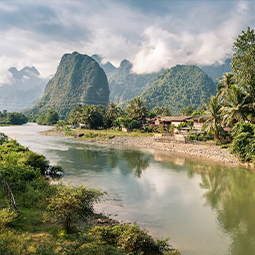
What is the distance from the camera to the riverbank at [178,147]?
3111cm

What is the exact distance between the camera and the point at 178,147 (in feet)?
131

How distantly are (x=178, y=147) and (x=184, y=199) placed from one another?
24053mm

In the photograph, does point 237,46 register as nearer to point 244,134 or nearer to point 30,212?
point 244,134

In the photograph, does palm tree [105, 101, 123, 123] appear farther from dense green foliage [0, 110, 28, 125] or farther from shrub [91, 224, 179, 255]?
dense green foliage [0, 110, 28, 125]

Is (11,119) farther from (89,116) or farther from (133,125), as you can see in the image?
(133,125)

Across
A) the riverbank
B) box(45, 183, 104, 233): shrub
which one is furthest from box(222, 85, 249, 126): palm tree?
box(45, 183, 104, 233): shrub

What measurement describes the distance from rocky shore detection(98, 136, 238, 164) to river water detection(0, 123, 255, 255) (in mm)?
2674

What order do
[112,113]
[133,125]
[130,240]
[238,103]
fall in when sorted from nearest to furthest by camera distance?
1. [130,240]
2. [238,103]
3. [133,125]
4. [112,113]

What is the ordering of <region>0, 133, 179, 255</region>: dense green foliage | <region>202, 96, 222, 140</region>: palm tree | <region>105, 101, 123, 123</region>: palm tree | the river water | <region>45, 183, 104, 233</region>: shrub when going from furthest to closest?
<region>105, 101, 123, 123</region>: palm tree, <region>202, 96, 222, 140</region>: palm tree, the river water, <region>45, 183, 104, 233</region>: shrub, <region>0, 133, 179, 255</region>: dense green foliage

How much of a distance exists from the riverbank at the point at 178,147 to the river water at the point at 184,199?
8.79 ft

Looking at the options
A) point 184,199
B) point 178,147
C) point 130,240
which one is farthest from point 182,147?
point 130,240

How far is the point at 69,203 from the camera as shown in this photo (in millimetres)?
8836

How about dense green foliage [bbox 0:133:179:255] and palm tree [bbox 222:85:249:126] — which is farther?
palm tree [bbox 222:85:249:126]

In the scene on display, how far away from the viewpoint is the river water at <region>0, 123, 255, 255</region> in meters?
11.0
